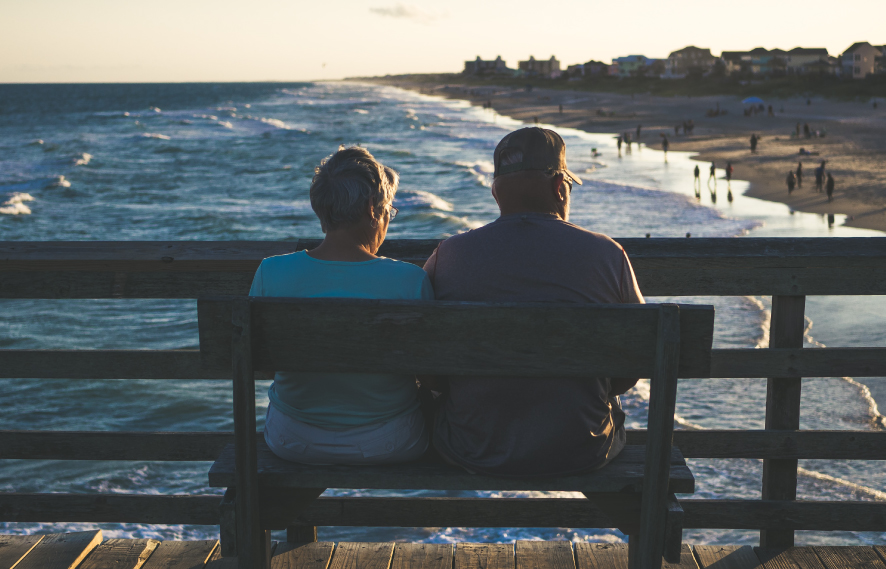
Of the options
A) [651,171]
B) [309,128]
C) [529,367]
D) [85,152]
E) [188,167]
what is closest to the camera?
[529,367]

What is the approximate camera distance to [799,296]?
2.84 m

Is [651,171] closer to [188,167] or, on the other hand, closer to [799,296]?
[188,167]

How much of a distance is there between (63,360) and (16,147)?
55.2 m

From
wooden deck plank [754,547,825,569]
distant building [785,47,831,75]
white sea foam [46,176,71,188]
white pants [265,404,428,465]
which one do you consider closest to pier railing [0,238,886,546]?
wooden deck plank [754,547,825,569]

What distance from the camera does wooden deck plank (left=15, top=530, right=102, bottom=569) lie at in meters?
2.98

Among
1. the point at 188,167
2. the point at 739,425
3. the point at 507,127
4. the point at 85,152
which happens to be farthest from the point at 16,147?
the point at 739,425

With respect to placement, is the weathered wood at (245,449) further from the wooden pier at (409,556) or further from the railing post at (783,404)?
the railing post at (783,404)

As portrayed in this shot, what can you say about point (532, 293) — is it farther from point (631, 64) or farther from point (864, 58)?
point (631, 64)

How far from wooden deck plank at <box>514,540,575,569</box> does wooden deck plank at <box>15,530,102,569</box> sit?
1.70m

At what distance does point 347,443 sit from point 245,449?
297 millimetres

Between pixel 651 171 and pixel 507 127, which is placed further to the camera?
pixel 507 127

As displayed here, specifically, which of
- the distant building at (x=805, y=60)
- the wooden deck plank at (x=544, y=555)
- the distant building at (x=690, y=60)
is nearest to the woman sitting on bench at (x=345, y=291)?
the wooden deck plank at (x=544, y=555)

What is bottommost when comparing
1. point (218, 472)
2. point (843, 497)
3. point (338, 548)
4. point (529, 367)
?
point (843, 497)

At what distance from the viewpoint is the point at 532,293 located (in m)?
2.17
